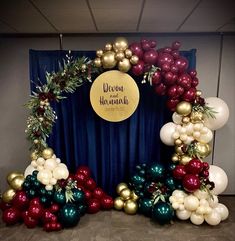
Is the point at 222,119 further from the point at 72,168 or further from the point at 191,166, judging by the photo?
the point at 72,168

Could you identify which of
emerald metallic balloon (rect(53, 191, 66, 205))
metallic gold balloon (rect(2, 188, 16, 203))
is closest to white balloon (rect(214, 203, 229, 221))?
emerald metallic balloon (rect(53, 191, 66, 205))

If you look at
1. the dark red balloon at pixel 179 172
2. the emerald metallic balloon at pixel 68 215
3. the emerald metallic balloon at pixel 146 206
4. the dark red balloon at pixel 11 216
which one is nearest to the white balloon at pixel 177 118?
the dark red balloon at pixel 179 172

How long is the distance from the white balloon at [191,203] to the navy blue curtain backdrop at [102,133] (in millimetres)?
706

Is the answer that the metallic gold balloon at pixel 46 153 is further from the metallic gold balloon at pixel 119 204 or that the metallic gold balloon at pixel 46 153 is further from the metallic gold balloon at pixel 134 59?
the metallic gold balloon at pixel 134 59

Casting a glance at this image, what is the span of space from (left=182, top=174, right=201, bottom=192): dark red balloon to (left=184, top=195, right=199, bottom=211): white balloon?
86 mm

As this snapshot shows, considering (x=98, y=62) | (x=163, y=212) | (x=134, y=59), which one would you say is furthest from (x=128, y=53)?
(x=163, y=212)

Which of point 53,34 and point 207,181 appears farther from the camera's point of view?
point 53,34

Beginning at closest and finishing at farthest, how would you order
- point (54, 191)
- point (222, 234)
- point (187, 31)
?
point (222, 234) < point (54, 191) < point (187, 31)

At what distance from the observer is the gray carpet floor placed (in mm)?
2432

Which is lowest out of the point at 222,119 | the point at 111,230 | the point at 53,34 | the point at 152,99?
the point at 111,230

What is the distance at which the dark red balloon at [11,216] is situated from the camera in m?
2.62

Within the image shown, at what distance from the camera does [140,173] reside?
296 centimetres

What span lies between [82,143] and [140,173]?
2.77 feet

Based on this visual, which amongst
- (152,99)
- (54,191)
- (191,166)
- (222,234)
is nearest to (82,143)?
(54,191)
